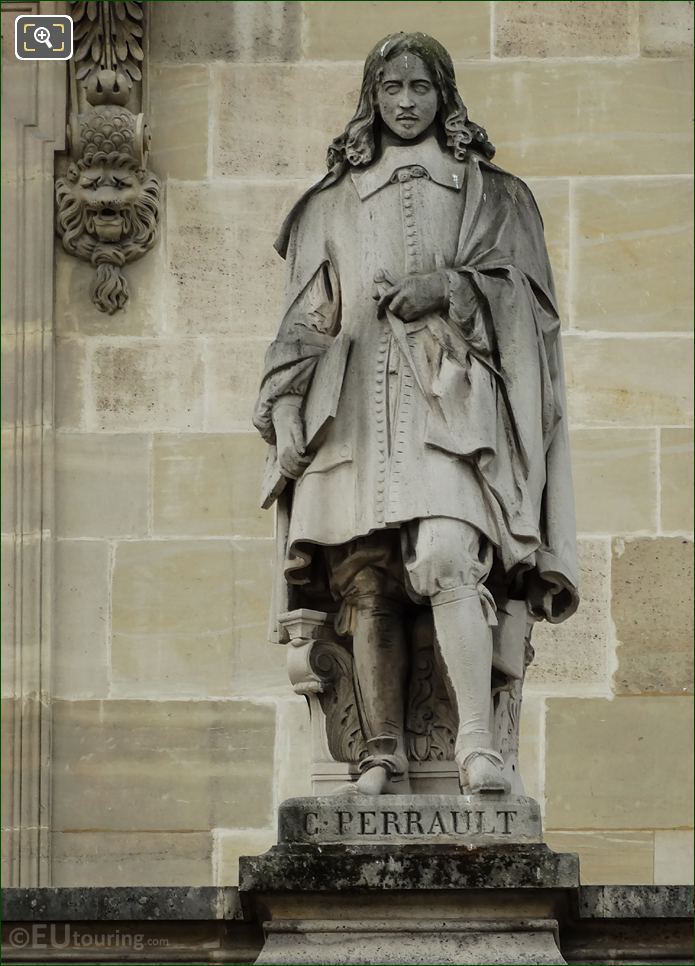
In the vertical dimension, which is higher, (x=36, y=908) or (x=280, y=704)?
(x=280, y=704)

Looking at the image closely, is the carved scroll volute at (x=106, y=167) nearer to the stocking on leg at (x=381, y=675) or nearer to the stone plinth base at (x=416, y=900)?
the stocking on leg at (x=381, y=675)

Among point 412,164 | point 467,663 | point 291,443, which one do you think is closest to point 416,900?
point 467,663

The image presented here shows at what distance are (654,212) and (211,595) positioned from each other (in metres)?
2.69

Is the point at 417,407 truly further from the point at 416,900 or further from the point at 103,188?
the point at 103,188

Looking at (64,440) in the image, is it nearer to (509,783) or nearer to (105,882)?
(105,882)

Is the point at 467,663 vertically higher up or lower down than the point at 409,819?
higher up

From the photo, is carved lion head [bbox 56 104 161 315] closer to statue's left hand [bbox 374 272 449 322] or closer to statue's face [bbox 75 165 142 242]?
statue's face [bbox 75 165 142 242]

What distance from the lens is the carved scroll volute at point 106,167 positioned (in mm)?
16391

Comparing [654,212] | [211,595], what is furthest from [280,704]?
[654,212]

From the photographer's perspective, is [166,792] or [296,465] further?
[166,792]

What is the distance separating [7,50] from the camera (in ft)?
54.5

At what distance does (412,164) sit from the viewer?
13180mm

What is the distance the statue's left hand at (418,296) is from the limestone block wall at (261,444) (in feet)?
11.2

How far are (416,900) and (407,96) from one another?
116 inches
